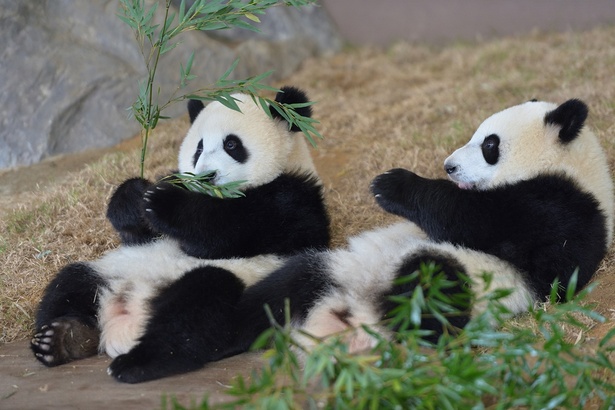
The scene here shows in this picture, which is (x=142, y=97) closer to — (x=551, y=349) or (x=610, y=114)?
(x=551, y=349)

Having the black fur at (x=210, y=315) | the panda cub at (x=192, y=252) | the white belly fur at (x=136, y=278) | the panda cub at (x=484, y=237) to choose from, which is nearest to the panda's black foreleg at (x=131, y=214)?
the panda cub at (x=192, y=252)

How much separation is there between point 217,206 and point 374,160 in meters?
1.86

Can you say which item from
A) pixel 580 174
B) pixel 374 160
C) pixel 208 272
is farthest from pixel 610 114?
pixel 208 272

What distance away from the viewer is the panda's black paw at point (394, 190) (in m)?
3.56

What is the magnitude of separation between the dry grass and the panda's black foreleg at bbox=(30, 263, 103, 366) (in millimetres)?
365

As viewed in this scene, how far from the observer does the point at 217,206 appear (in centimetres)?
354

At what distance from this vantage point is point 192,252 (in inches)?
141

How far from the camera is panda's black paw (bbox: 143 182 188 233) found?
3498mm

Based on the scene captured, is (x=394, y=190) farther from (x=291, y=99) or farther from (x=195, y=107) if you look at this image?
(x=195, y=107)

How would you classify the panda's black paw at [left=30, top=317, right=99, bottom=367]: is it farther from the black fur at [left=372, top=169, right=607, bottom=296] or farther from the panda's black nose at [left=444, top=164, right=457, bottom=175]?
the panda's black nose at [left=444, top=164, right=457, bottom=175]

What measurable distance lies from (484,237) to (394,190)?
1.54ft

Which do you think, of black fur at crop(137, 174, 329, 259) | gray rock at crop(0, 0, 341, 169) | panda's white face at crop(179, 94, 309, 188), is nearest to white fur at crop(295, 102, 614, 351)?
black fur at crop(137, 174, 329, 259)

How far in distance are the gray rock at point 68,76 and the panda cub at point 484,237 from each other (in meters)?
2.87

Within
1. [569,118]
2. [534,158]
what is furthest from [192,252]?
[569,118]
